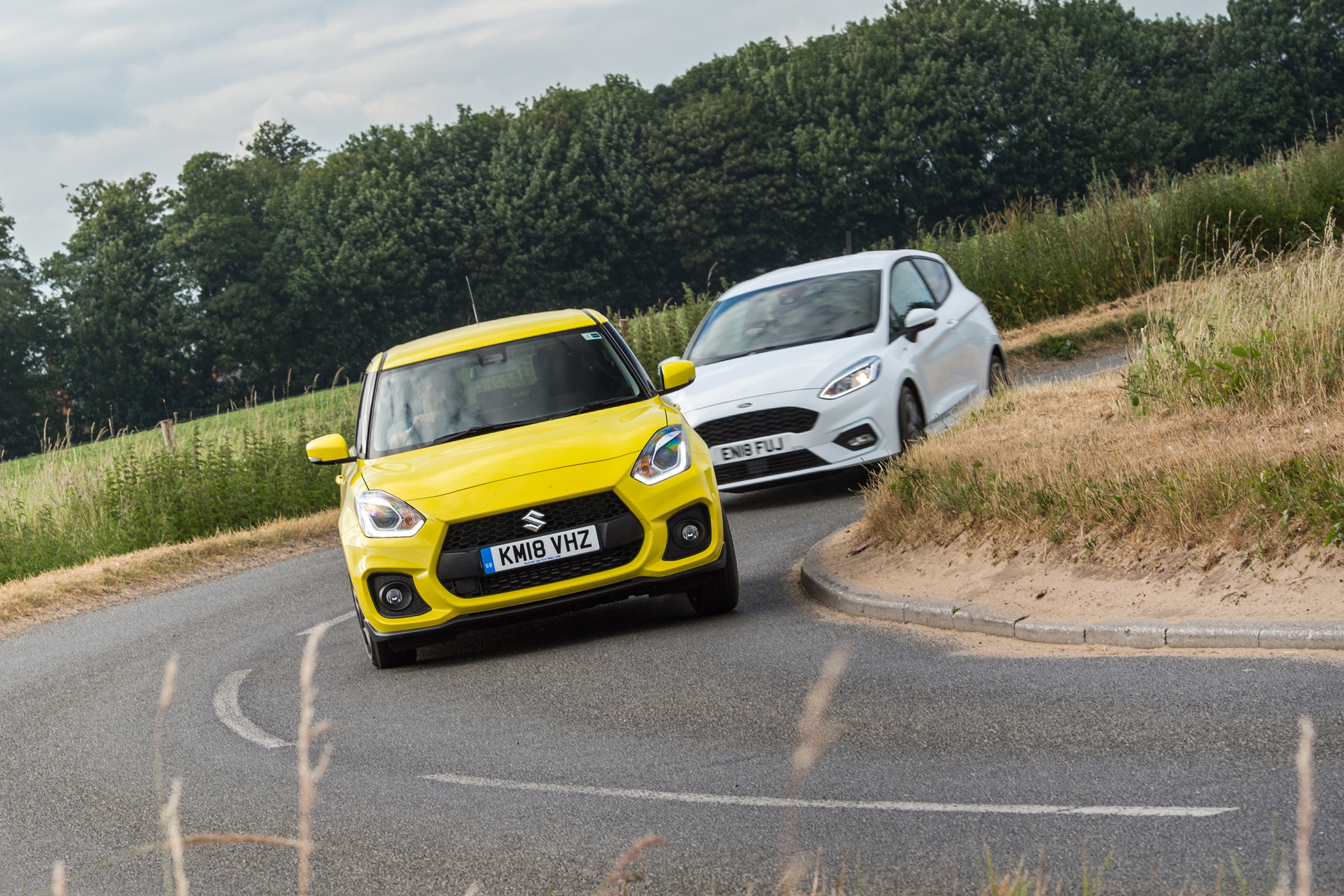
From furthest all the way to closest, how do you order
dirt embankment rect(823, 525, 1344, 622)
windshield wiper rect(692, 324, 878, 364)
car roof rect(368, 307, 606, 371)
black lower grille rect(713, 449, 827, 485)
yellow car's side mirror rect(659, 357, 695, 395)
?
windshield wiper rect(692, 324, 878, 364)
black lower grille rect(713, 449, 827, 485)
car roof rect(368, 307, 606, 371)
yellow car's side mirror rect(659, 357, 695, 395)
dirt embankment rect(823, 525, 1344, 622)

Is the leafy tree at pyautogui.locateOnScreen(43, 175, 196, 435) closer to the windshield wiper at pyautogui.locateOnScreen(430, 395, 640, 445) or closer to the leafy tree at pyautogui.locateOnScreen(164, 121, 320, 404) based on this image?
the leafy tree at pyautogui.locateOnScreen(164, 121, 320, 404)

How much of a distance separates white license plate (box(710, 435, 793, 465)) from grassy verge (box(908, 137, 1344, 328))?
36.5ft

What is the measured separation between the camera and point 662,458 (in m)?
8.05

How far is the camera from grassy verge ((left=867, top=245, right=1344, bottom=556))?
7.08 meters

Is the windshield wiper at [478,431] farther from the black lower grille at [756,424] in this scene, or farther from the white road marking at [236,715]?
the black lower grille at [756,424]

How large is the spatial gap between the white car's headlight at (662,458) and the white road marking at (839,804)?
2.43 meters

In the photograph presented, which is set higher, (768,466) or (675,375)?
(675,375)

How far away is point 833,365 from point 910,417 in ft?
2.82

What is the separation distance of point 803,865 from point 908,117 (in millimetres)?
76384

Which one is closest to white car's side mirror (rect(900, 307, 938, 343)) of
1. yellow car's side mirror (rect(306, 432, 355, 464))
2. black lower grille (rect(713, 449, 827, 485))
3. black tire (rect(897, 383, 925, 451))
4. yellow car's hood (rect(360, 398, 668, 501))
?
black tire (rect(897, 383, 925, 451))

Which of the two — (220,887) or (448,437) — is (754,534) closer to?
(448,437)

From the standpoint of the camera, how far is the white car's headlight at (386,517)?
7793 millimetres

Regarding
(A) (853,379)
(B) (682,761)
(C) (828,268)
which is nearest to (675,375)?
(A) (853,379)

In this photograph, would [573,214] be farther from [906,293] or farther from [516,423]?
[516,423]
